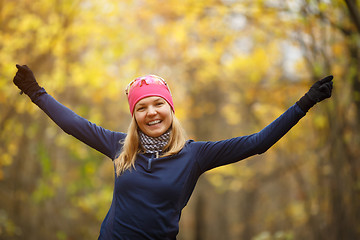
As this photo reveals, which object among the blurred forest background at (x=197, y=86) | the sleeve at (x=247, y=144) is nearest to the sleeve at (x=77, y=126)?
the sleeve at (x=247, y=144)

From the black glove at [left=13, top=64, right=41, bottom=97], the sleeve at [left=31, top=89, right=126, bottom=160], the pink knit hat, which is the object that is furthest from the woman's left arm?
the black glove at [left=13, top=64, right=41, bottom=97]

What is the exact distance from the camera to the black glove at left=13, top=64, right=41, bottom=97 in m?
2.34

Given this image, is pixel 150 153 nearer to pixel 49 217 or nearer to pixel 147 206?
pixel 147 206

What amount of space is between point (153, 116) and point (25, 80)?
32.9 inches

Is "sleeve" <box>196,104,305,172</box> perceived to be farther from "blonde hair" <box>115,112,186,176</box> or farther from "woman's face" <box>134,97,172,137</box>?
"woman's face" <box>134,97,172,137</box>

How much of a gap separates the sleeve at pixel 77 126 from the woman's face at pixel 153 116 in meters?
0.25

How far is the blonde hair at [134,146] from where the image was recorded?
2.21 metres

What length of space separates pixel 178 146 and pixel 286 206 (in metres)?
8.93

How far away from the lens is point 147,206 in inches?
81.4

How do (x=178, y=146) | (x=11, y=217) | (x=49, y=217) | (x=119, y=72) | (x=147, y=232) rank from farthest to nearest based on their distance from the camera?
(x=119, y=72)
(x=49, y=217)
(x=11, y=217)
(x=178, y=146)
(x=147, y=232)

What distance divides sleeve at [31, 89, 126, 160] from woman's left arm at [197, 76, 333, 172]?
588mm

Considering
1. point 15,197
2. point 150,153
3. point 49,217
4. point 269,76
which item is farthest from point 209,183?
point 150,153

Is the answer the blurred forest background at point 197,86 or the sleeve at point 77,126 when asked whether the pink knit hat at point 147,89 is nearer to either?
the sleeve at point 77,126

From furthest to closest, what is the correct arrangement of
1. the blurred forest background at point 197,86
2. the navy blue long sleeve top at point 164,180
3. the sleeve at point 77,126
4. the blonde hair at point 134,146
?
the blurred forest background at point 197,86
the sleeve at point 77,126
the blonde hair at point 134,146
the navy blue long sleeve top at point 164,180
